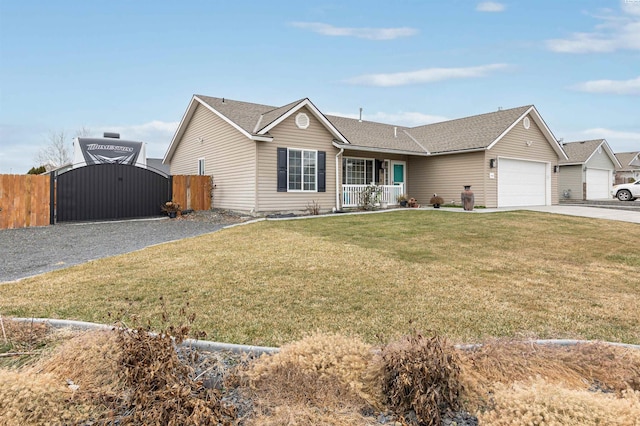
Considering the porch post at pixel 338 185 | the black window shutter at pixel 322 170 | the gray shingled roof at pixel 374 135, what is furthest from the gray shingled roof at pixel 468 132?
the black window shutter at pixel 322 170

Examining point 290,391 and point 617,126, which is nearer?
point 290,391

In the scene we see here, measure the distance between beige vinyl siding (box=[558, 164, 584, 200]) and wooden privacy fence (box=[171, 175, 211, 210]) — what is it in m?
25.5

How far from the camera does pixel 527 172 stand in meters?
19.2

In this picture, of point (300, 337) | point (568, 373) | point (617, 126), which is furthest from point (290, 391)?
point (617, 126)

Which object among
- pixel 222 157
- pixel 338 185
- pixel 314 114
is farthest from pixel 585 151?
pixel 222 157

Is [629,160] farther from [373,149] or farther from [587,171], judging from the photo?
[373,149]

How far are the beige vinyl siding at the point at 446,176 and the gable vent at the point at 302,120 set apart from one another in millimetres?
7789

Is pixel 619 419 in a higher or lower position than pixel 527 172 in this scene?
lower

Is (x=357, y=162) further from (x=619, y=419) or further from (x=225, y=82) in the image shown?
(x=619, y=419)

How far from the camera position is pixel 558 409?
2.02m

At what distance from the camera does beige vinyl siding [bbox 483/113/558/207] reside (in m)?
17.3

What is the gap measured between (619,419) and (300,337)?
2275 millimetres

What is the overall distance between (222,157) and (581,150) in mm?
26206

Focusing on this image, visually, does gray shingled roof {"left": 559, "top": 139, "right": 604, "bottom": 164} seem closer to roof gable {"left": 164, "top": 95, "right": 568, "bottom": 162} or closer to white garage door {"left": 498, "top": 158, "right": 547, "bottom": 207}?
roof gable {"left": 164, "top": 95, "right": 568, "bottom": 162}
